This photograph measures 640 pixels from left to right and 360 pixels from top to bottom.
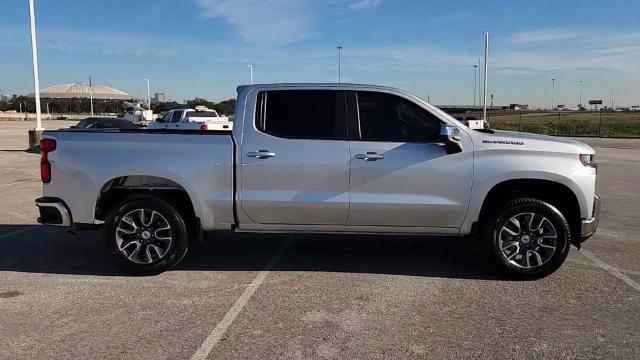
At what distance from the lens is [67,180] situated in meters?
5.79

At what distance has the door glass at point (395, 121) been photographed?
5.70 meters

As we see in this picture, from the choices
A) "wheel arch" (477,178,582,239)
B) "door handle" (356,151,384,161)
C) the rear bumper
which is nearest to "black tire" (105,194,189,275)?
the rear bumper

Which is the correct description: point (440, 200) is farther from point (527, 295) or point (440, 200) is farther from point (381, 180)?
point (527, 295)

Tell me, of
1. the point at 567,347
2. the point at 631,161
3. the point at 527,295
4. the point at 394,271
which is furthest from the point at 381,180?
the point at 631,161

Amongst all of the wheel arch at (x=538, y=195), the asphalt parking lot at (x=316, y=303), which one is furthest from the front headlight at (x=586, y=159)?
the asphalt parking lot at (x=316, y=303)

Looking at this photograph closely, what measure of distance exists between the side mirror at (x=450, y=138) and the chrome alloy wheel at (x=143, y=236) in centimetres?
289

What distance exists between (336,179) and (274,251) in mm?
1661

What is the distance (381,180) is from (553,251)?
1.85 metres

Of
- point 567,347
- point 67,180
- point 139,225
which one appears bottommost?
point 567,347

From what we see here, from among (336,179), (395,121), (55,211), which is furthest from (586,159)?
(55,211)

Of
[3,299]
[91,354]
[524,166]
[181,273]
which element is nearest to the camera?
[91,354]

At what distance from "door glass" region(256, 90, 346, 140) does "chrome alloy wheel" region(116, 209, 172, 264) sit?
4.72 feet

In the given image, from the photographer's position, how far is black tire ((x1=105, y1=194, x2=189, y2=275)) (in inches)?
228

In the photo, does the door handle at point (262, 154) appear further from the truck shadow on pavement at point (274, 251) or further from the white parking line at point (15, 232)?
the white parking line at point (15, 232)
